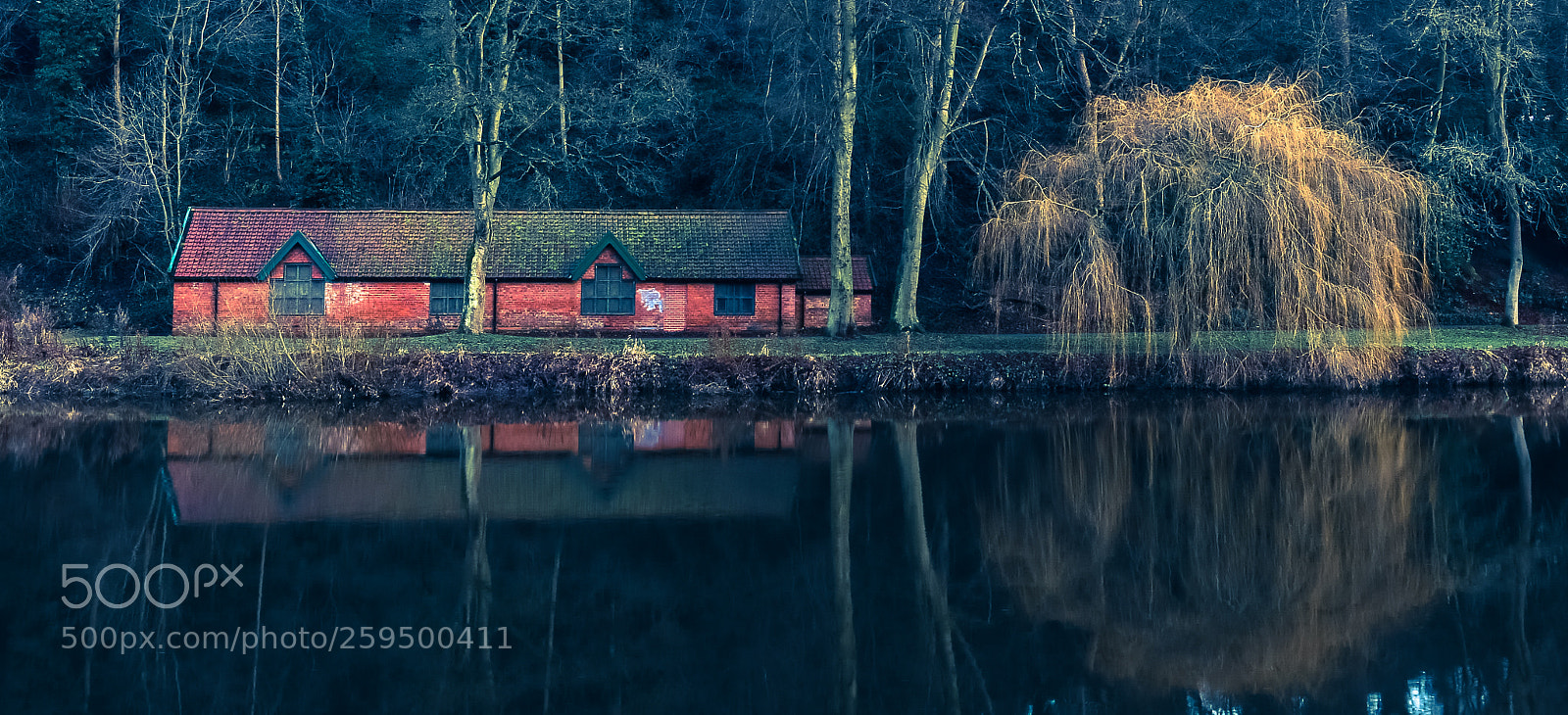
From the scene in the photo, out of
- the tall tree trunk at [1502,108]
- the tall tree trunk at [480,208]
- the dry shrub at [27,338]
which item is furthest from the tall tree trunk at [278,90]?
the tall tree trunk at [1502,108]

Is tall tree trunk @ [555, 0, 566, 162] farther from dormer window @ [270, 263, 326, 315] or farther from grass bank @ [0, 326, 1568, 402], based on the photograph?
grass bank @ [0, 326, 1568, 402]

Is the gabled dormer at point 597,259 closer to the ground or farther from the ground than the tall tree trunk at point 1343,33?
closer to the ground

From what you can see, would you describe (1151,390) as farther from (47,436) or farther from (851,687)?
(47,436)

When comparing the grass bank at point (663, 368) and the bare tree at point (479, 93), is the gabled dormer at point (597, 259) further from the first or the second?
the grass bank at point (663, 368)

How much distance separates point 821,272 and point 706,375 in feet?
29.6

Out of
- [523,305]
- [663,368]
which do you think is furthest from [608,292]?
[663,368]

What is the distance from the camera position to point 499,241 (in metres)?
29.6

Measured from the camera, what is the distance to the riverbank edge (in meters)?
20.8

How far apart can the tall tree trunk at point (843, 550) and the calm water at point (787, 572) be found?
47mm

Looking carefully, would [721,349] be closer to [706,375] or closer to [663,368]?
[706,375]

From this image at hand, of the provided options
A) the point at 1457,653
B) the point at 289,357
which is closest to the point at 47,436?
the point at 289,357

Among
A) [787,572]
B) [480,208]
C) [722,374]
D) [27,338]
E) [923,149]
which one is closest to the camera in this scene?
[787,572]

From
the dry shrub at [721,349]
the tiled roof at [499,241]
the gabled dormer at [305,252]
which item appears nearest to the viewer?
the dry shrub at [721,349]

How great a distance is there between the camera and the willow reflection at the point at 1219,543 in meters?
8.48
